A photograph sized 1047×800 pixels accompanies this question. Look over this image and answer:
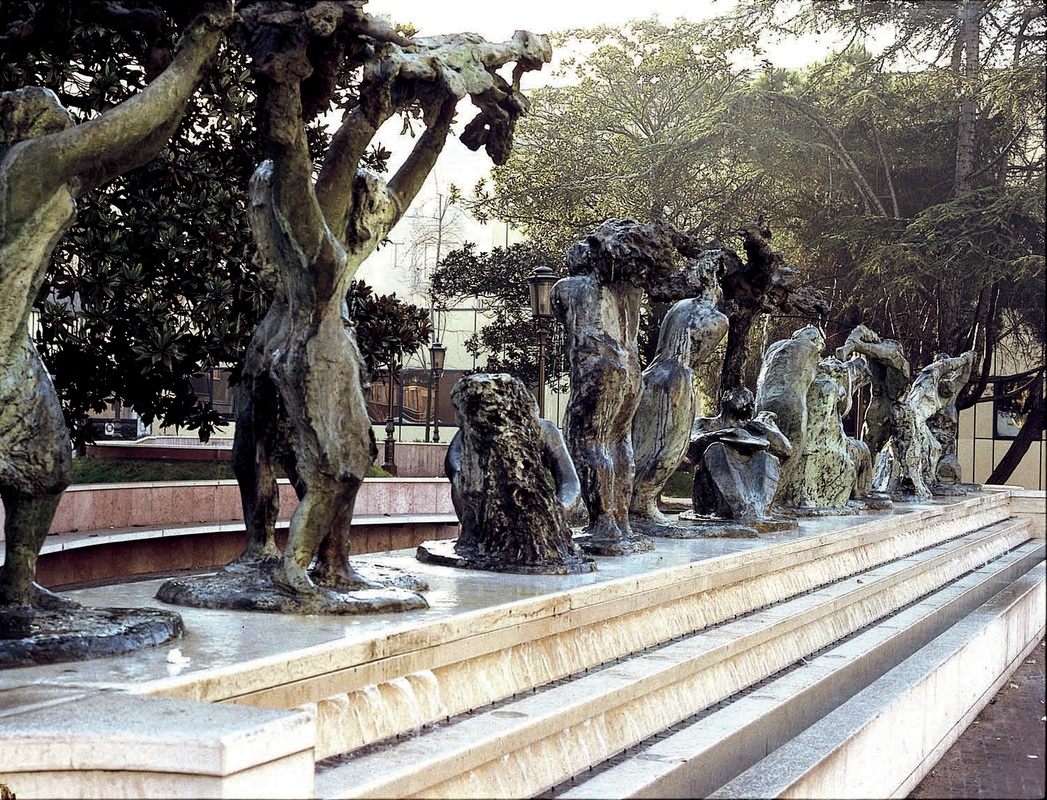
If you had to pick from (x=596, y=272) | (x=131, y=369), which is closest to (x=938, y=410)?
(x=596, y=272)

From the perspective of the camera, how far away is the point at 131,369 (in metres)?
9.10

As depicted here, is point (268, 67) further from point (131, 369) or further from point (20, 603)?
point (131, 369)

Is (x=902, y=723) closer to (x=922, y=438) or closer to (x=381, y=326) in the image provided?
(x=381, y=326)

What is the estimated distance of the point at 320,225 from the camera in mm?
5344

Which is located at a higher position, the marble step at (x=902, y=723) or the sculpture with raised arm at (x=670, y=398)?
the sculpture with raised arm at (x=670, y=398)

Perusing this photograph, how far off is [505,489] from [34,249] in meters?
3.35

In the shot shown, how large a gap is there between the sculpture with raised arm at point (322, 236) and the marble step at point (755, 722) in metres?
1.24

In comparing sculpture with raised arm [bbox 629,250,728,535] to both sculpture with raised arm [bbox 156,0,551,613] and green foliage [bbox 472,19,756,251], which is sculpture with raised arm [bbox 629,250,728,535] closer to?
sculpture with raised arm [bbox 156,0,551,613]

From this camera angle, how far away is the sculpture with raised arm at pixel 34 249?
4.38m

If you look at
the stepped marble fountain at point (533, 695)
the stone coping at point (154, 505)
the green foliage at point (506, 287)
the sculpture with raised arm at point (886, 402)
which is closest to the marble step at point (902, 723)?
the stepped marble fountain at point (533, 695)

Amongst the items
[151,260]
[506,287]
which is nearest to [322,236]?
[151,260]

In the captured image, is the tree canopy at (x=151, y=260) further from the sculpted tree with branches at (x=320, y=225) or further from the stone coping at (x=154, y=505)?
the sculpted tree with branches at (x=320, y=225)

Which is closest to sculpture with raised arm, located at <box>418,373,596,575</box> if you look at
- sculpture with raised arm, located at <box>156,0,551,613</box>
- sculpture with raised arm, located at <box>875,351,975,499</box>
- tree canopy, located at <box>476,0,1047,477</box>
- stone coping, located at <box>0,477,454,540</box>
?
sculpture with raised arm, located at <box>156,0,551,613</box>

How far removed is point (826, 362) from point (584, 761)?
9.26 metres
